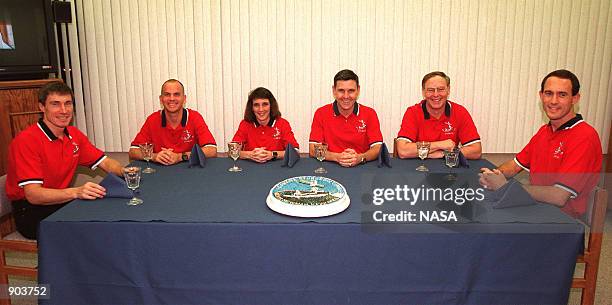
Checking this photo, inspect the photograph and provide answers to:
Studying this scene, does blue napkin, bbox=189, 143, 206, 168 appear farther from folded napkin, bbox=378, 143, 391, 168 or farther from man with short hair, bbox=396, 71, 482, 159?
man with short hair, bbox=396, 71, 482, 159

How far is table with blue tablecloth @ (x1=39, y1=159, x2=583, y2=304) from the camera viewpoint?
66.7 inches

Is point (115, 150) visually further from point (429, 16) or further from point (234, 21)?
point (429, 16)

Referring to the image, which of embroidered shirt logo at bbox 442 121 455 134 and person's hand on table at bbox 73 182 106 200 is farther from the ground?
embroidered shirt logo at bbox 442 121 455 134

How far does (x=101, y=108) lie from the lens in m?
4.16

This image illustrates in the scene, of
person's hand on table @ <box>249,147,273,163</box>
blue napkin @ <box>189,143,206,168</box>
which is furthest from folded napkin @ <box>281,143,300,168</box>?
blue napkin @ <box>189,143,206,168</box>

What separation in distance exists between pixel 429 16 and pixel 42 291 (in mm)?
3408

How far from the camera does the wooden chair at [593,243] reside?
1802 mm

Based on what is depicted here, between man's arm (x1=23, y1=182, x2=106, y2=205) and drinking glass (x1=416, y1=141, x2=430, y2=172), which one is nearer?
man's arm (x1=23, y1=182, x2=106, y2=205)

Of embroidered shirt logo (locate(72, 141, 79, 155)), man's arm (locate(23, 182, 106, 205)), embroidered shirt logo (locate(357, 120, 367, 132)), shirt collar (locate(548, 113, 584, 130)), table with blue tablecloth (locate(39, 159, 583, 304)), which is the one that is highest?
shirt collar (locate(548, 113, 584, 130))

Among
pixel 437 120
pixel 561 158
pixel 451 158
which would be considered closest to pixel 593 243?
pixel 561 158

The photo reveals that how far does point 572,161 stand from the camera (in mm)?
2211

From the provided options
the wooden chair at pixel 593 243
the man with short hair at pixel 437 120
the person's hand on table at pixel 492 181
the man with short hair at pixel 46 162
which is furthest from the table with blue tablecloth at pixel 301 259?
the man with short hair at pixel 437 120

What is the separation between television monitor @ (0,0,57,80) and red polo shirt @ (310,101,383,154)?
223 cm

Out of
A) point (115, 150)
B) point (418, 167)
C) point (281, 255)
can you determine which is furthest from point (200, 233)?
point (115, 150)
